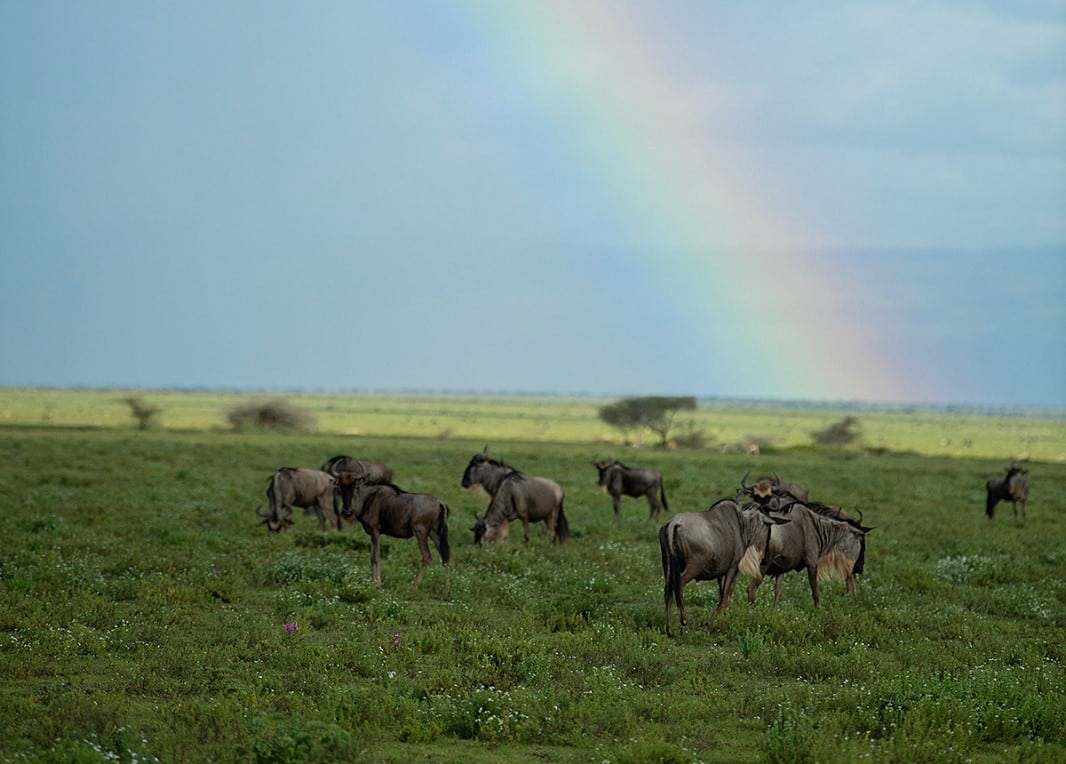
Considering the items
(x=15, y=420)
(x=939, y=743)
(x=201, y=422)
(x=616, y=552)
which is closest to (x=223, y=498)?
(x=616, y=552)

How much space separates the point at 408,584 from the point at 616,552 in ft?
16.8

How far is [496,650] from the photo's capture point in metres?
12.0

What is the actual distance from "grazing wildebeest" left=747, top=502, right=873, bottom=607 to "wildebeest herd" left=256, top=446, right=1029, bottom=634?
0.05 feet

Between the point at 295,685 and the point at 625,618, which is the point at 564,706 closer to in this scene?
the point at 295,685

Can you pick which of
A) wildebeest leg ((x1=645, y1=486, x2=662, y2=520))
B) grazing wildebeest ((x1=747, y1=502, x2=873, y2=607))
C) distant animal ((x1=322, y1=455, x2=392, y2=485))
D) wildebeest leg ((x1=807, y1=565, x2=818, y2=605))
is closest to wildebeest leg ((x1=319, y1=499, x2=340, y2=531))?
distant animal ((x1=322, y1=455, x2=392, y2=485))

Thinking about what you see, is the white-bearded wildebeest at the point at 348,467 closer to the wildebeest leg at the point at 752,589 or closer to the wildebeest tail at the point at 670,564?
the wildebeest leg at the point at 752,589

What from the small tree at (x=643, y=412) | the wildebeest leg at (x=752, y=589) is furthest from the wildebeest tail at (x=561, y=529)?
the small tree at (x=643, y=412)

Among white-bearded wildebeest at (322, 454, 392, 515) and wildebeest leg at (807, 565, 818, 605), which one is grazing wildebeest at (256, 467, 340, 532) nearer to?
white-bearded wildebeest at (322, 454, 392, 515)

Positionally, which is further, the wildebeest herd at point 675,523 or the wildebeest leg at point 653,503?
the wildebeest leg at point 653,503

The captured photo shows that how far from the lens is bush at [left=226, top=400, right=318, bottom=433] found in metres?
90.4

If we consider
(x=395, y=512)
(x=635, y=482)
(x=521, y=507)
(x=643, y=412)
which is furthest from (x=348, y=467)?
(x=643, y=412)

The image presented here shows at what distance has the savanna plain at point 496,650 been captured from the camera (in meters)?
9.21

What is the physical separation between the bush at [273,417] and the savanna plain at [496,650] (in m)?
65.0

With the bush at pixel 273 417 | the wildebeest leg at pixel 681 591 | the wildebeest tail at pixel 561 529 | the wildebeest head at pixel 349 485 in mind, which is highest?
the wildebeest head at pixel 349 485
